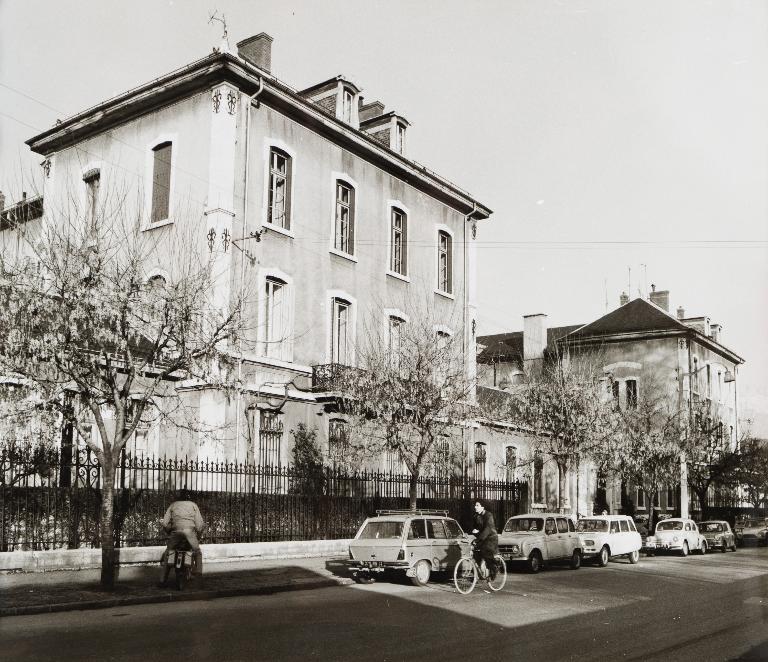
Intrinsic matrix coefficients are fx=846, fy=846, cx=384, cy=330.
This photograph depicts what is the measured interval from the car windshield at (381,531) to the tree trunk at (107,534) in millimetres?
5283

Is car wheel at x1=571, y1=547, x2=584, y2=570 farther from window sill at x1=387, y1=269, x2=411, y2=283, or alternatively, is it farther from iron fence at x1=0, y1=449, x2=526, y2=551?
window sill at x1=387, y1=269, x2=411, y2=283

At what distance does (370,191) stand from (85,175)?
9.90 meters

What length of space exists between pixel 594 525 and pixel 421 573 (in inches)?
397

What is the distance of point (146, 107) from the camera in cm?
2717

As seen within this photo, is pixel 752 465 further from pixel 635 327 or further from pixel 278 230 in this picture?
pixel 278 230

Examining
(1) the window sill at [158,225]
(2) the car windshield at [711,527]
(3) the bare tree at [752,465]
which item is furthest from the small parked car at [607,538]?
(3) the bare tree at [752,465]

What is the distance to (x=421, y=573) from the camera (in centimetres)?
1722

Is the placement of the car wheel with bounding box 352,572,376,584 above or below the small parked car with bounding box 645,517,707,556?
above

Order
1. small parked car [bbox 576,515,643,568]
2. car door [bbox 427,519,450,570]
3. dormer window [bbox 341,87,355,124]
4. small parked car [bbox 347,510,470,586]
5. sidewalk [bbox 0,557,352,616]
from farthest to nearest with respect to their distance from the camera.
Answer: dormer window [bbox 341,87,355,124] < small parked car [bbox 576,515,643,568] < car door [bbox 427,519,450,570] < small parked car [bbox 347,510,470,586] < sidewalk [bbox 0,557,352,616]

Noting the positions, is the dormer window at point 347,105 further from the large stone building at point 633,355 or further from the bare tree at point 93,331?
the large stone building at point 633,355

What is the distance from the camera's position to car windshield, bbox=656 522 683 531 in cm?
3161

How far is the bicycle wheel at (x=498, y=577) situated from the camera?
1646 cm

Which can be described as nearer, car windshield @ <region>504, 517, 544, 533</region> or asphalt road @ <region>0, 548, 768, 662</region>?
asphalt road @ <region>0, 548, 768, 662</region>

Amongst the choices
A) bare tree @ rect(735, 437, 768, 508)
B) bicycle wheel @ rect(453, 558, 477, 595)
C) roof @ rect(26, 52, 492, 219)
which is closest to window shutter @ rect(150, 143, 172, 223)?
roof @ rect(26, 52, 492, 219)
